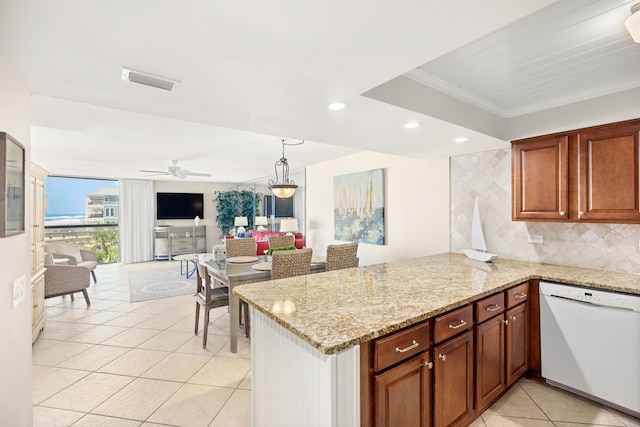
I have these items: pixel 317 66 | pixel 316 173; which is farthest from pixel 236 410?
pixel 316 173

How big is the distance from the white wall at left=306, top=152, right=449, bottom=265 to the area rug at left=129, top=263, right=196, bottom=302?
3.39 meters

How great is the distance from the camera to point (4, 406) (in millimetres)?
1279

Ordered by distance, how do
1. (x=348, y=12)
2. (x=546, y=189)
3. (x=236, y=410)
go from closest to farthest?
(x=348, y=12) < (x=236, y=410) < (x=546, y=189)

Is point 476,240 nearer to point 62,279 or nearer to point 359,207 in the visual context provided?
point 359,207

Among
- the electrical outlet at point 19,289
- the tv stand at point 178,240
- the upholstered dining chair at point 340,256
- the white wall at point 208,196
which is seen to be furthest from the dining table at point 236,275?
the white wall at point 208,196

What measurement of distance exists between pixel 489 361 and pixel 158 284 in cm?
582

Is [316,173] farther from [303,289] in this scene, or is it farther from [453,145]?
[303,289]

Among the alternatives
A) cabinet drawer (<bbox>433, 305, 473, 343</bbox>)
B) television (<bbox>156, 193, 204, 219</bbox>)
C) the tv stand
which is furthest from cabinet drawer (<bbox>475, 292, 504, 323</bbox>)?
television (<bbox>156, 193, 204, 219</bbox>)

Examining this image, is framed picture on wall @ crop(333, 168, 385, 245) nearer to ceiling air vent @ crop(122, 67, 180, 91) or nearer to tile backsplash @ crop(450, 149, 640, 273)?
tile backsplash @ crop(450, 149, 640, 273)

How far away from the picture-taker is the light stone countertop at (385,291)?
4.55 feet

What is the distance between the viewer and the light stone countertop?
1388 mm

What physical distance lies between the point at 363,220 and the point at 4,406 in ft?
13.7

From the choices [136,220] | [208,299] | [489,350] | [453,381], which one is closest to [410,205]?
[489,350]

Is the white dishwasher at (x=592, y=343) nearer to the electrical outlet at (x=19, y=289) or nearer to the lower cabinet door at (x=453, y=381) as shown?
the lower cabinet door at (x=453, y=381)
